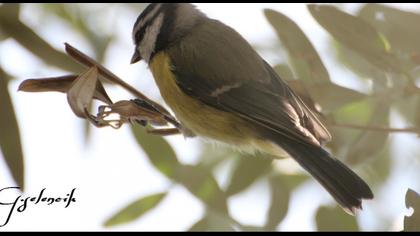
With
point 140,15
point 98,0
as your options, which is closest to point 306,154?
point 140,15

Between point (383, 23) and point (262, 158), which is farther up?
point (383, 23)

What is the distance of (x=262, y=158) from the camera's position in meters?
2.11

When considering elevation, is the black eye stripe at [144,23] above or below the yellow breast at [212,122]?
above

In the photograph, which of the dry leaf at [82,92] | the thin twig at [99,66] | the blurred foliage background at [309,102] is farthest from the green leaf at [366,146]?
the dry leaf at [82,92]

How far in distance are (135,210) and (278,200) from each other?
1.33 feet

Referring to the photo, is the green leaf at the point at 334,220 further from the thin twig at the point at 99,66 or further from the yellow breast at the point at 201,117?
the thin twig at the point at 99,66

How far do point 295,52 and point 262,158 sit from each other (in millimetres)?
358

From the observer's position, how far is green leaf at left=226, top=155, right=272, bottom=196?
78.2 inches

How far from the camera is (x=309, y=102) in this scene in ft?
6.21

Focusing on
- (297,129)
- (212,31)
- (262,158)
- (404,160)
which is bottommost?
(404,160)

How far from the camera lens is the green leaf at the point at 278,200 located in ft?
6.00

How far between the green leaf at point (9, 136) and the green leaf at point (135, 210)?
36 cm

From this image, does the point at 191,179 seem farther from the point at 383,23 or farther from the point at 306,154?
the point at 383,23

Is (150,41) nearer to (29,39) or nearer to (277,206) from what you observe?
(29,39)
